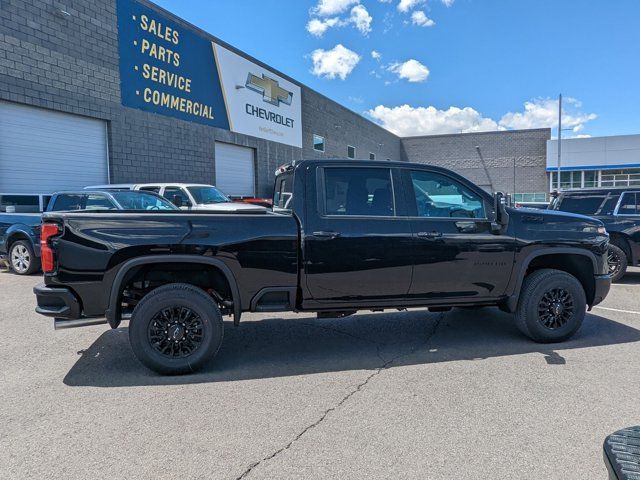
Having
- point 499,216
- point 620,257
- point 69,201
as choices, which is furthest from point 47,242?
point 620,257

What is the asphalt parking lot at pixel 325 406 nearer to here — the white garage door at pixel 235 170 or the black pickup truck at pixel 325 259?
the black pickup truck at pixel 325 259

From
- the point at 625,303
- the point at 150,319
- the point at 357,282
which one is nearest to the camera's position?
the point at 150,319

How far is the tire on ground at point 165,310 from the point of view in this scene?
3.95 meters

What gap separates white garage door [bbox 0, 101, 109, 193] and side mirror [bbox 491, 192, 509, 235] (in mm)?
11826

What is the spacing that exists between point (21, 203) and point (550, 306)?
1162 cm

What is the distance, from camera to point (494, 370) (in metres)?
4.14

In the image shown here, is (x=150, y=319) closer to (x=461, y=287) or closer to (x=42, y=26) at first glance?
(x=461, y=287)

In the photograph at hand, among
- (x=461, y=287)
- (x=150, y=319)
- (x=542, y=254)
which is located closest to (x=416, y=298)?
(x=461, y=287)

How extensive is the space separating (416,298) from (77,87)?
12.2m

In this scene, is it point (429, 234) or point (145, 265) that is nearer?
point (145, 265)

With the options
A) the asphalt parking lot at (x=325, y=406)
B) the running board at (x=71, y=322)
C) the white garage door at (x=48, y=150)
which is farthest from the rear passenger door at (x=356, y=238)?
the white garage door at (x=48, y=150)

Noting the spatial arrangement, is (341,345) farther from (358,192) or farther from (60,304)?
(60,304)

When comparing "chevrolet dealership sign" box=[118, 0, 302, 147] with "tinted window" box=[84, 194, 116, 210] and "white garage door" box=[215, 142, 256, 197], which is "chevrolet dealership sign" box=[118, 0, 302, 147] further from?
"tinted window" box=[84, 194, 116, 210]

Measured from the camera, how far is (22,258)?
9062mm
